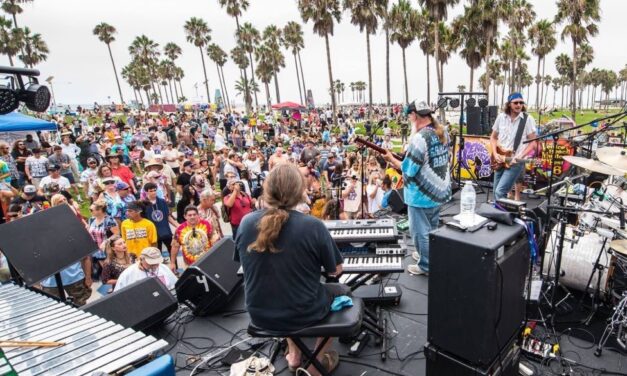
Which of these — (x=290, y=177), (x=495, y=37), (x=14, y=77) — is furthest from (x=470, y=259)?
(x=495, y=37)

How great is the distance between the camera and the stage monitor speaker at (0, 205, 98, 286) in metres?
3.43

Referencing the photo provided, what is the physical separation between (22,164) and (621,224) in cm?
Result: 1473

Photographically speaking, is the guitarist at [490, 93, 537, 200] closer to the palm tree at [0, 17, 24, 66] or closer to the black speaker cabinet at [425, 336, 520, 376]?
the black speaker cabinet at [425, 336, 520, 376]

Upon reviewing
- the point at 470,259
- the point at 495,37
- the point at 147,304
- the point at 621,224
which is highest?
the point at 495,37

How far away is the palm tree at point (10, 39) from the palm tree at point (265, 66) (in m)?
26.6

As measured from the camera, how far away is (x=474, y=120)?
12070 mm

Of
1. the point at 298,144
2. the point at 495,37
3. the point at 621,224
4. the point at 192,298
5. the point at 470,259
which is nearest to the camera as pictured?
the point at 470,259

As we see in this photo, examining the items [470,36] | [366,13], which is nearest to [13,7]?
[366,13]

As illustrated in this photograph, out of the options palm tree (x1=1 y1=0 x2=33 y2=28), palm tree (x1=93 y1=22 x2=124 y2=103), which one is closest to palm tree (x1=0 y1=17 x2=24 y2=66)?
A: palm tree (x1=1 y1=0 x2=33 y2=28)

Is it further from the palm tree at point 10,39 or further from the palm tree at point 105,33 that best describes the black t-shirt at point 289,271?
the palm tree at point 105,33

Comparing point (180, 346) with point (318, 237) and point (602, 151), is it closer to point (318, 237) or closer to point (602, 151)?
point (318, 237)

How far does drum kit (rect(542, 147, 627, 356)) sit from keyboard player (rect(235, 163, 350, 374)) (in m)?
2.60

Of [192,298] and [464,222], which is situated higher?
[464,222]

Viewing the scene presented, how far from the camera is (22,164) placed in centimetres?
1149
